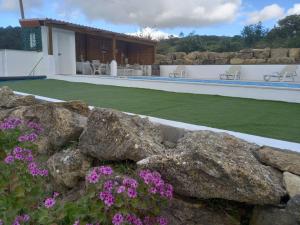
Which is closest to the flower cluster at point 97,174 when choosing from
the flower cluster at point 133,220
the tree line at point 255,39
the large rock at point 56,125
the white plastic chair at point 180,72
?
the flower cluster at point 133,220

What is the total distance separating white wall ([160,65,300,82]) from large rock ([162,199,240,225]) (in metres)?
12.4

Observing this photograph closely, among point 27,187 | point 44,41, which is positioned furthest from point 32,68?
point 27,187

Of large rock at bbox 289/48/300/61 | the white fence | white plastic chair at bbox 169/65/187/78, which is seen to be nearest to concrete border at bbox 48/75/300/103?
the white fence

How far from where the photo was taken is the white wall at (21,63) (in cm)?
1658

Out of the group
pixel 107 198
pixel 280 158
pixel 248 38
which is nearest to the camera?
pixel 107 198

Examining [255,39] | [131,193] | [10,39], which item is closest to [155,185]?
[131,193]

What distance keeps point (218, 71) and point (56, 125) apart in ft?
46.7

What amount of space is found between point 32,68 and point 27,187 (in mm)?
15365

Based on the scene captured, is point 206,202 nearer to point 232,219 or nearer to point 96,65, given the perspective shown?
point 232,219

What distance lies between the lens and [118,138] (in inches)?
138

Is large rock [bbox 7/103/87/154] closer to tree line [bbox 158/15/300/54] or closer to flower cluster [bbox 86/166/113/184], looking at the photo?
flower cluster [bbox 86/166/113/184]

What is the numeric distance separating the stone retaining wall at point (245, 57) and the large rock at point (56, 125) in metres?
14.1

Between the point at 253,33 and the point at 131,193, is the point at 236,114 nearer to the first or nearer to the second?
the point at 131,193

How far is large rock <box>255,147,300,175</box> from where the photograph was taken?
2898mm
